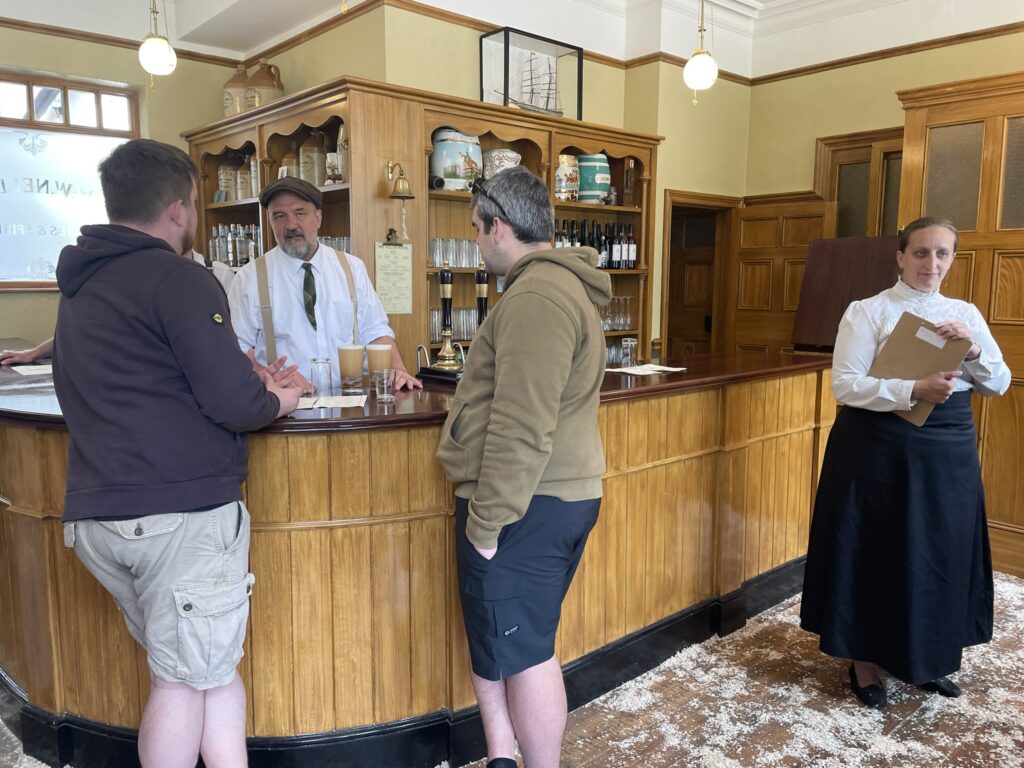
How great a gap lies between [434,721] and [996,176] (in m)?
3.94

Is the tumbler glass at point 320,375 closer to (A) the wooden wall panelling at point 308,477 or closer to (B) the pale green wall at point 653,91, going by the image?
(A) the wooden wall panelling at point 308,477

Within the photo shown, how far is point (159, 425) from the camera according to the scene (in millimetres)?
1646

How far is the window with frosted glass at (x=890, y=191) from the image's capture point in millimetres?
5453

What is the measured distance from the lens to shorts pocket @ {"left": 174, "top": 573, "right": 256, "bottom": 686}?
1.72 meters

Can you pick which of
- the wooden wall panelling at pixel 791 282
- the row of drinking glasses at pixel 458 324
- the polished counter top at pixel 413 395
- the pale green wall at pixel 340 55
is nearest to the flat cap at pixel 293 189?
the polished counter top at pixel 413 395

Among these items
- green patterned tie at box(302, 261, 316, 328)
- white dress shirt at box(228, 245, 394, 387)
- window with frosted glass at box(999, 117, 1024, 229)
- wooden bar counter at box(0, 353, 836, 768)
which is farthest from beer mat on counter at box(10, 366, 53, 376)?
window with frosted glass at box(999, 117, 1024, 229)

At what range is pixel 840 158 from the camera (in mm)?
5676

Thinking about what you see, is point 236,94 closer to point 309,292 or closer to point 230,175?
point 230,175

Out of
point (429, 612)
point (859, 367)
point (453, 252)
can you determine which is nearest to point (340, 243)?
point (453, 252)

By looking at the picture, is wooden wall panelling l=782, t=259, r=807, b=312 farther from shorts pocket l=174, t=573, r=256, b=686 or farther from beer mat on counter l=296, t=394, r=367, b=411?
shorts pocket l=174, t=573, r=256, b=686

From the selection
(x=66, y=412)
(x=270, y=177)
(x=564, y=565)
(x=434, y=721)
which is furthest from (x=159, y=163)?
(x=270, y=177)

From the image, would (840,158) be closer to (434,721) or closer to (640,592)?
(640,592)

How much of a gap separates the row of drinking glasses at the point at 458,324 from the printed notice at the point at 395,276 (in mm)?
282

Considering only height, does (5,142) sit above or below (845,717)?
above
